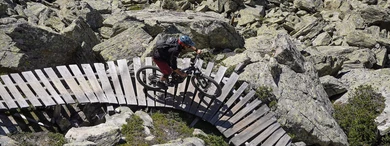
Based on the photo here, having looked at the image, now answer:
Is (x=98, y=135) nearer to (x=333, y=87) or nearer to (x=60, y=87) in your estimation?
(x=60, y=87)

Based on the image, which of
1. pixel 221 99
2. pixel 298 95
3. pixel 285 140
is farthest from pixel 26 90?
pixel 298 95

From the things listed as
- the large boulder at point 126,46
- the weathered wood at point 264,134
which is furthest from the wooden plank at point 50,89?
the weathered wood at point 264,134

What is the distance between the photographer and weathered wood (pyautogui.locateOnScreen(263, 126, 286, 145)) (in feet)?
49.5

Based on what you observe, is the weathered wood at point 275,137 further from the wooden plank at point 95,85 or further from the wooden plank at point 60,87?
the wooden plank at point 60,87

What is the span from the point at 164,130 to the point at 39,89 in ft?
15.6

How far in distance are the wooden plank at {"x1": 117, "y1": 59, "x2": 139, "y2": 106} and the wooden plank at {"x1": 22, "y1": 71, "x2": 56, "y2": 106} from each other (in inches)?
103

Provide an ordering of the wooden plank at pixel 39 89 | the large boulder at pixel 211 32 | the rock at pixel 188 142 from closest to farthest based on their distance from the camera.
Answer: the rock at pixel 188 142 < the wooden plank at pixel 39 89 < the large boulder at pixel 211 32

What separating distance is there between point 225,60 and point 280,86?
10.5ft

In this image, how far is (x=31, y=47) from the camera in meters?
17.9

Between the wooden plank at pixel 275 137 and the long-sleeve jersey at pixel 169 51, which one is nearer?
the long-sleeve jersey at pixel 169 51

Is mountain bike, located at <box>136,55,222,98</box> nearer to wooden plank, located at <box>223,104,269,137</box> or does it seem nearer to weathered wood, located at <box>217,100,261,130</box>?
weathered wood, located at <box>217,100,261,130</box>

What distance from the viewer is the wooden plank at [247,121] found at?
14875mm

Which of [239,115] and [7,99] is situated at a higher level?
[7,99]

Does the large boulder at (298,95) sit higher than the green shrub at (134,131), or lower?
lower
